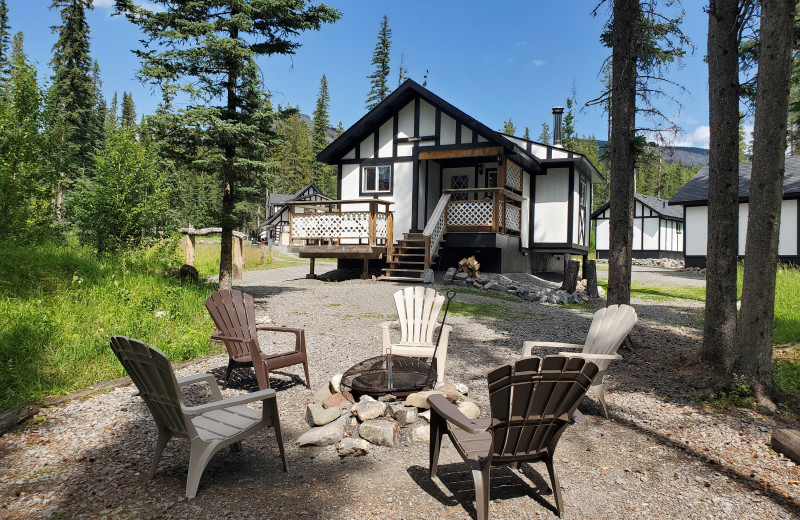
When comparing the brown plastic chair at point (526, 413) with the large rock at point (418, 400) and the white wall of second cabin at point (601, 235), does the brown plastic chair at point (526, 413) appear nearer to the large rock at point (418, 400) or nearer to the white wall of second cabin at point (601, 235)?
the large rock at point (418, 400)

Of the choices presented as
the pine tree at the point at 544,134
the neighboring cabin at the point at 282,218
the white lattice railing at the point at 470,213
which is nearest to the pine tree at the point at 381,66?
the neighboring cabin at the point at 282,218

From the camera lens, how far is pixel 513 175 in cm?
1695

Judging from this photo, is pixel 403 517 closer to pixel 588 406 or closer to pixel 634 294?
pixel 588 406

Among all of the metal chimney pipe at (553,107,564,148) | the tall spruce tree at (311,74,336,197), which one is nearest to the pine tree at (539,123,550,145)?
the tall spruce tree at (311,74,336,197)

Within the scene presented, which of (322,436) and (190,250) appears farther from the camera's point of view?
(190,250)

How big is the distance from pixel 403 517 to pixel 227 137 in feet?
24.7

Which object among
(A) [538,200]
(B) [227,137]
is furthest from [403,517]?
(A) [538,200]

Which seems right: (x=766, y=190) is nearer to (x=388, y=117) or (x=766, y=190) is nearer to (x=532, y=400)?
(x=532, y=400)

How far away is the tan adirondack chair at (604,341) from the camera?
14.8ft

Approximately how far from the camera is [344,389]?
4895 millimetres

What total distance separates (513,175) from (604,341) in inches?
508

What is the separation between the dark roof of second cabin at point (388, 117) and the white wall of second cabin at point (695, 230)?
16.2 metres

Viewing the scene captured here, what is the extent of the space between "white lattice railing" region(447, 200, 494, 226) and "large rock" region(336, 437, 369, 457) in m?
12.1

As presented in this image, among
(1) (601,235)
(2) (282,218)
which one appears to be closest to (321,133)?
(2) (282,218)
